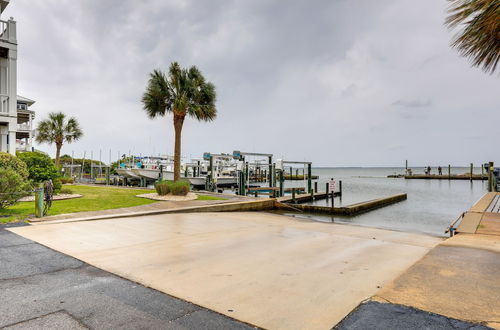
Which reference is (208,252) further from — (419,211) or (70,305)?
(419,211)

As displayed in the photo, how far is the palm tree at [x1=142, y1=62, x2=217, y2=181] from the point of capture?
685 inches

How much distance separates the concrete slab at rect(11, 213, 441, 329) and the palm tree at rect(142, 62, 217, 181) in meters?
9.53

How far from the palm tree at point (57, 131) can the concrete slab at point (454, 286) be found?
1364 inches

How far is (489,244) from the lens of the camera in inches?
252

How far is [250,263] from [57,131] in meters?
33.6

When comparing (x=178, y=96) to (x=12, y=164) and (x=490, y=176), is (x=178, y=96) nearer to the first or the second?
(x=12, y=164)

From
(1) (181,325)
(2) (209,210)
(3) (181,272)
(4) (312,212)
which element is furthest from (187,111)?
(1) (181,325)

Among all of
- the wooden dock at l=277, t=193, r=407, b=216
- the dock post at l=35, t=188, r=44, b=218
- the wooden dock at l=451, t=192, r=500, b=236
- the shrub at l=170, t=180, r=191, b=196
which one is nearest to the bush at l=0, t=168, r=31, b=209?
Result: the dock post at l=35, t=188, r=44, b=218

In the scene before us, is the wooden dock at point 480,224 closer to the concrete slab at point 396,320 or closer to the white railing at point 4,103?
the concrete slab at point 396,320

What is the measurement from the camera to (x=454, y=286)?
12.7 ft

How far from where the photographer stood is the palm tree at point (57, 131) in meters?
31.3

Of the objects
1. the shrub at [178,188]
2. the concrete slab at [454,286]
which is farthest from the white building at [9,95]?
the concrete slab at [454,286]

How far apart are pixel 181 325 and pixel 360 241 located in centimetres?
585

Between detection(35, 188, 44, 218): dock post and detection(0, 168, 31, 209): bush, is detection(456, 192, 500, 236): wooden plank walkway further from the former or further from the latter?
detection(0, 168, 31, 209): bush
